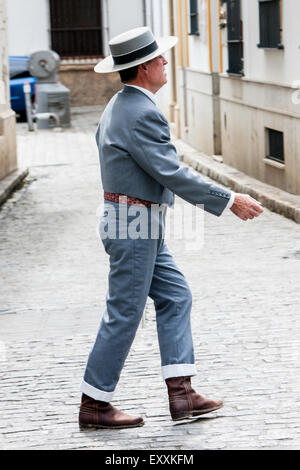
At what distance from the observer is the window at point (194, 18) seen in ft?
59.0

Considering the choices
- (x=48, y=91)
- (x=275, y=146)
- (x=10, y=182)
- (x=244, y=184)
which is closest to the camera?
(x=275, y=146)

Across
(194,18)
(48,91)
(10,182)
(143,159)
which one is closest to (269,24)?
(10,182)

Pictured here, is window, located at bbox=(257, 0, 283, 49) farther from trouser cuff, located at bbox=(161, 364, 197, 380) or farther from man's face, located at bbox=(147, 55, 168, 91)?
trouser cuff, located at bbox=(161, 364, 197, 380)

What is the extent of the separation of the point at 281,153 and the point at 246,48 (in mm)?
2081

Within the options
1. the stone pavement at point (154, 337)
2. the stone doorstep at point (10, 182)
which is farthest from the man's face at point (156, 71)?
the stone doorstep at point (10, 182)

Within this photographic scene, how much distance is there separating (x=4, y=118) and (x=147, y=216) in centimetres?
1038

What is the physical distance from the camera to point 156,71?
4707mm

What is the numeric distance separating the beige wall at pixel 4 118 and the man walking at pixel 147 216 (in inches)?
387

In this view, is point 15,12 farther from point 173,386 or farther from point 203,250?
point 173,386

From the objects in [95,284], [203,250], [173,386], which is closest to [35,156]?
[203,250]

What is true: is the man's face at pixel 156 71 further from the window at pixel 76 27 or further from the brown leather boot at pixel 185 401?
the window at pixel 76 27

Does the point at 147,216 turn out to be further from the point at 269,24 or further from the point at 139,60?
the point at 269,24

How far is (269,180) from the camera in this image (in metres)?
12.9

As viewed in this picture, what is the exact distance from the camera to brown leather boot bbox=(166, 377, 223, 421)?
15.6 feet
